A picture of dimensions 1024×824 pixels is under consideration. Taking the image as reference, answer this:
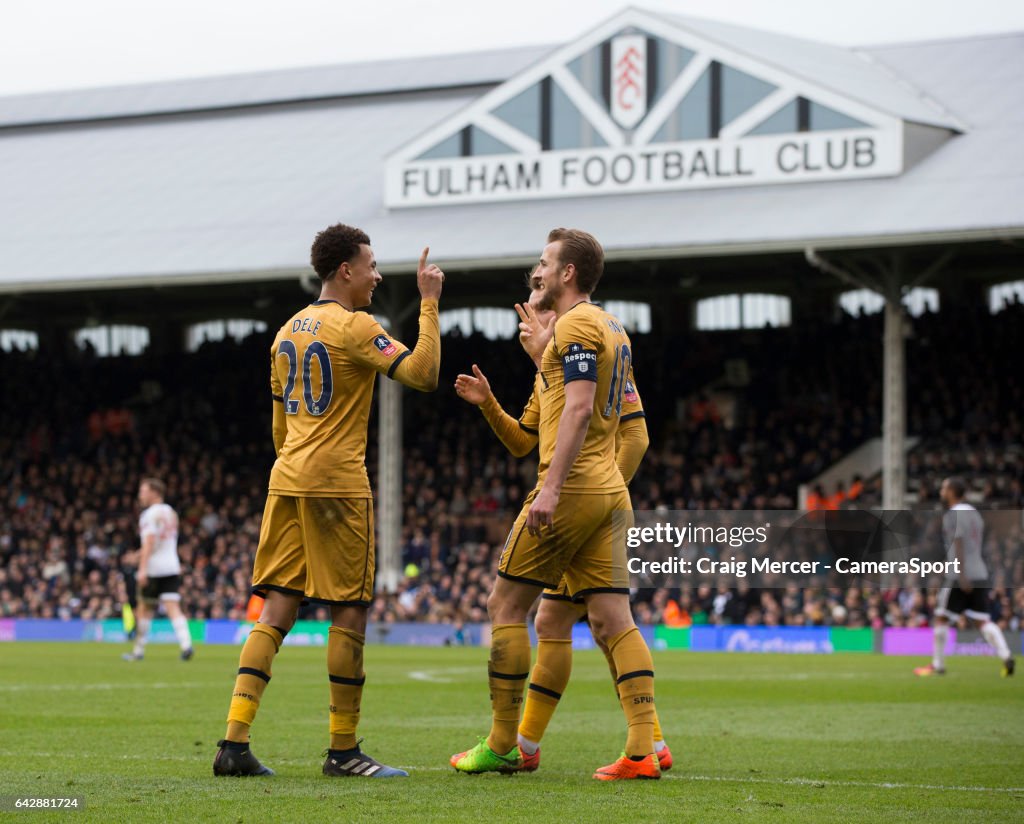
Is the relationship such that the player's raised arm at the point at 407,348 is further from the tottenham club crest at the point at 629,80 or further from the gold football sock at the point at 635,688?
the tottenham club crest at the point at 629,80

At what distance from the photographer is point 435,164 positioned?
3338 centimetres

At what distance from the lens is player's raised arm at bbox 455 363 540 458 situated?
8.09 m

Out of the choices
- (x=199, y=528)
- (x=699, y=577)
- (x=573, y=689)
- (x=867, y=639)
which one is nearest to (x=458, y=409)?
(x=199, y=528)

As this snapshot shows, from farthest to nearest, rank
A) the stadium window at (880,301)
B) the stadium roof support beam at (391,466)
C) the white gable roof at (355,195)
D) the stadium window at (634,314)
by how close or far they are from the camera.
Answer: the stadium window at (634,314)
the stadium window at (880,301)
the stadium roof support beam at (391,466)
the white gable roof at (355,195)

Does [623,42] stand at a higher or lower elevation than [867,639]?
higher

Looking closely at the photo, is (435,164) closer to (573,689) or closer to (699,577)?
(573,689)

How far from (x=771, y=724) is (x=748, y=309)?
26.9m

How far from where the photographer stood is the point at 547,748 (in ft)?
31.2

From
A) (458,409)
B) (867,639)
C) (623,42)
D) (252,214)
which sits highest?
(623,42)

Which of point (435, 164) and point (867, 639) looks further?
point (435, 164)

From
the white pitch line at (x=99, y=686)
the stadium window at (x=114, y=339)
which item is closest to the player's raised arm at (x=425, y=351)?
the white pitch line at (x=99, y=686)

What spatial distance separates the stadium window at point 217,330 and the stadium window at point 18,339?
4.19 meters

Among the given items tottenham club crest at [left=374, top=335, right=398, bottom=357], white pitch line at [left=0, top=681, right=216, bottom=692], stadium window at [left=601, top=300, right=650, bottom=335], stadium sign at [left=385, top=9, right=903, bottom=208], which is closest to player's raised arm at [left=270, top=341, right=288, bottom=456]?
tottenham club crest at [left=374, top=335, right=398, bottom=357]

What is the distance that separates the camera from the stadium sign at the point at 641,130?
3048 cm
